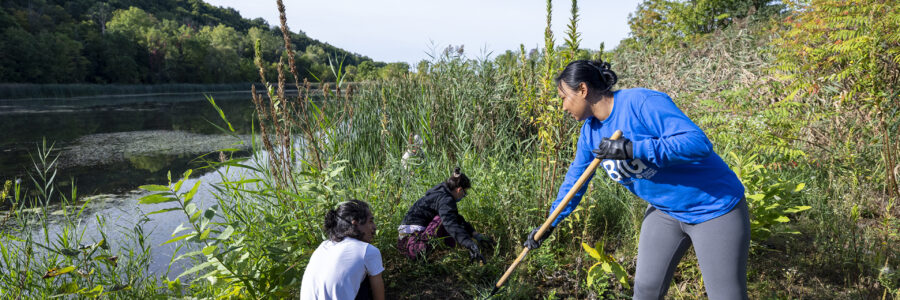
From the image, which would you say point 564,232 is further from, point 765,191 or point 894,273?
point 894,273

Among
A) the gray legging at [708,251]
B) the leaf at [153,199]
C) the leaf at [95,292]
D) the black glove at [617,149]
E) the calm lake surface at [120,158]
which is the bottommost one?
the calm lake surface at [120,158]

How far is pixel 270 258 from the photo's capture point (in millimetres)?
2285

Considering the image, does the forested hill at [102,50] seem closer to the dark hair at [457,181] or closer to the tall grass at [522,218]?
the tall grass at [522,218]

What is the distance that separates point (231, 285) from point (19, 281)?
1.23 metres

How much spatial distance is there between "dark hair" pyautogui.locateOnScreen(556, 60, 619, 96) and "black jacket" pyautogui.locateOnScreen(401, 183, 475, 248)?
4.51 ft

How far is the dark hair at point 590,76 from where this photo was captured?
1.82m

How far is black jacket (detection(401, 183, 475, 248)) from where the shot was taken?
9.59 ft

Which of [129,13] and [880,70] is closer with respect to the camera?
[880,70]

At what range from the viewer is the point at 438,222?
3.13m

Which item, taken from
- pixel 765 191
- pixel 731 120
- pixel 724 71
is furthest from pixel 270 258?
pixel 724 71

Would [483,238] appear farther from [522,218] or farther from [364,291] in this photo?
[364,291]

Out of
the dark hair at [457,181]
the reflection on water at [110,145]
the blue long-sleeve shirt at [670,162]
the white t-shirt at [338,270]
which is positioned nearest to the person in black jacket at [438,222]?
the dark hair at [457,181]

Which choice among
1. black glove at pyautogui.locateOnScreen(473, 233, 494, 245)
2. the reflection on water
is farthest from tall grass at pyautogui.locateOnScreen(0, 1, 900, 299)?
the reflection on water

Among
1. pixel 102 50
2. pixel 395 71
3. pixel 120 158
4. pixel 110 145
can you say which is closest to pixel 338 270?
pixel 395 71
